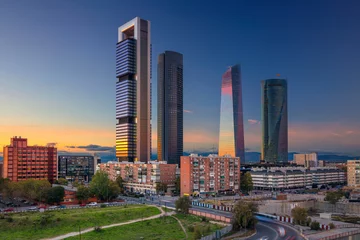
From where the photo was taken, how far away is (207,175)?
8669 centimetres

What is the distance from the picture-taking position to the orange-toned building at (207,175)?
84938 mm

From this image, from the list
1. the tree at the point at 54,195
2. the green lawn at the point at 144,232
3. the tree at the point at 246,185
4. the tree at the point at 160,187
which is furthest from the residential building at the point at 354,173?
the tree at the point at 54,195

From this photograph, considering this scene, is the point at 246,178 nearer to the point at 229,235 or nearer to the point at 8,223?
the point at 229,235

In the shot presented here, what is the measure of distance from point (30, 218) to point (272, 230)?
32658mm

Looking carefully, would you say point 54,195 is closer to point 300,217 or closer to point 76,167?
point 300,217

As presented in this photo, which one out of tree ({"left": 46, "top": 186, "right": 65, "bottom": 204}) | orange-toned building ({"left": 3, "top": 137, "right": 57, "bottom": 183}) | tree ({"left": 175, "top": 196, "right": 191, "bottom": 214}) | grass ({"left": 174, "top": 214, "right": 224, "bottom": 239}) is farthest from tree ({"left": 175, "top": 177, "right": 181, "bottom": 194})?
orange-toned building ({"left": 3, "top": 137, "right": 57, "bottom": 183})

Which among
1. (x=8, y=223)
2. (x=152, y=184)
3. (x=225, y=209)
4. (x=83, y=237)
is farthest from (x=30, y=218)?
(x=152, y=184)

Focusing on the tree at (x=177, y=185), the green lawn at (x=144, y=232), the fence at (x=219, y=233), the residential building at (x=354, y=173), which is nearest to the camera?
the fence at (x=219, y=233)

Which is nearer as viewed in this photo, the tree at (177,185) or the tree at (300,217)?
the tree at (300,217)

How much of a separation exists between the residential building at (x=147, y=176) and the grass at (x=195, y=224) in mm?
35610

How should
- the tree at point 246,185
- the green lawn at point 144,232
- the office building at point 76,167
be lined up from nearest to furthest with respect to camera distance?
the green lawn at point 144,232 → the tree at point 246,185 → the office building at point 76,167

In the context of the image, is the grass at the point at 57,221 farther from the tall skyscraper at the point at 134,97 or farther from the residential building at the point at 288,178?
the tall skyscraper at the point at 134,97

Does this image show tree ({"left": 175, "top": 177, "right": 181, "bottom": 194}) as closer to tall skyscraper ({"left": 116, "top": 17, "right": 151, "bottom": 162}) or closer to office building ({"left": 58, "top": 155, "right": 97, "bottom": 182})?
tall skyscraper ({"left": 116, "top": 17, "right": 151, "bottom": 162})

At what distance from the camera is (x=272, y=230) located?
4900cm
